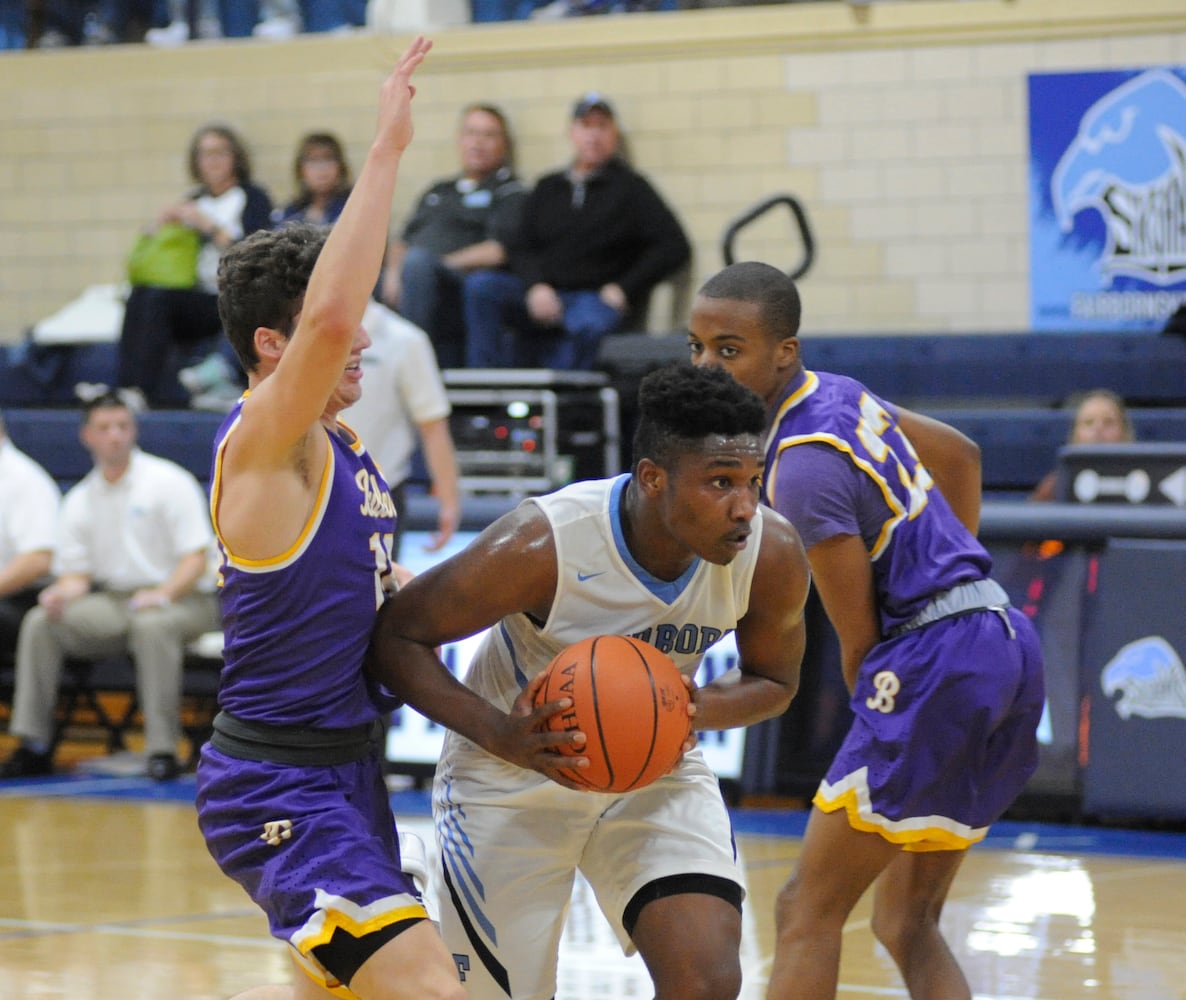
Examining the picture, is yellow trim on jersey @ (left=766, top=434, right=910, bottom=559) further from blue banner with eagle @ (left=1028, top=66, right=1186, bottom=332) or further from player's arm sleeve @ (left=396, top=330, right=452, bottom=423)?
blue banner with eagle @ (left=1028, top=66, right=1186, bottom=332)

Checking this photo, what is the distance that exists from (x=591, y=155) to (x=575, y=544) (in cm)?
770

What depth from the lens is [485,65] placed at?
11.9 meters

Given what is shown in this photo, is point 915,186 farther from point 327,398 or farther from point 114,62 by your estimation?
point 327,398

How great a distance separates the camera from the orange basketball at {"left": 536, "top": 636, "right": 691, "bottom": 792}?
3127 millimetres

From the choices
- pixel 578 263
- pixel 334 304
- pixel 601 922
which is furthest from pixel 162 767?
pixel 334 304

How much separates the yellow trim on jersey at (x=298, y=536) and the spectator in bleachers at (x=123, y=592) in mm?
5592

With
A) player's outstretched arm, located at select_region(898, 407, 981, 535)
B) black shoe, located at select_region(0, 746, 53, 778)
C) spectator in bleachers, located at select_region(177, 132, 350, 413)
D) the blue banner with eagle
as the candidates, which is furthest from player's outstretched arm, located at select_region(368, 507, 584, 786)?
spectator in bleachers, located at select_region(177, 132, 350, 413)

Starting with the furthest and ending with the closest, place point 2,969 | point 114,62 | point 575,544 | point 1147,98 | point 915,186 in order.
Answer: point 114,62 → point 915,186 → point 1147,98 → point 2,969 → point 575,544

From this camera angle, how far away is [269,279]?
10.5 feet

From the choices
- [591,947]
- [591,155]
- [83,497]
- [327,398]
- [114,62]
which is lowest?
[591,947]

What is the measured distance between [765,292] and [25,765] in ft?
19.7

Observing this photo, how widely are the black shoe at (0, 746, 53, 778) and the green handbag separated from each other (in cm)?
362

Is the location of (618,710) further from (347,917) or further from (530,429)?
(530,429)

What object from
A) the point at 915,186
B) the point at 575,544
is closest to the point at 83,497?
the point at 915,186
